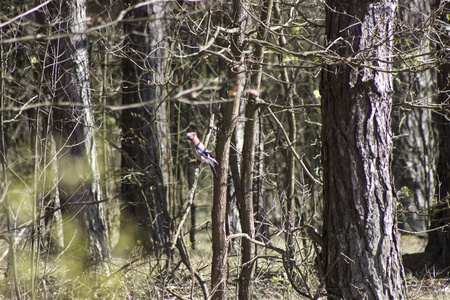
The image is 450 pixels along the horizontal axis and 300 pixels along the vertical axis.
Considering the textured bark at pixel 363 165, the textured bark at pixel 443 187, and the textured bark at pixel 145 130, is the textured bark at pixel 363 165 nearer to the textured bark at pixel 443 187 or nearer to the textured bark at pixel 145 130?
the textured bark at pixel 443 187

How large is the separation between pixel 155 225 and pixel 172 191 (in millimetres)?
715

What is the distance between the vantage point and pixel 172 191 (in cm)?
872

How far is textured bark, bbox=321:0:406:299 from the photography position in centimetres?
441

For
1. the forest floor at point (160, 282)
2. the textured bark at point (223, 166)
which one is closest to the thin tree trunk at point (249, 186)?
the forest floor at point (160, 282)

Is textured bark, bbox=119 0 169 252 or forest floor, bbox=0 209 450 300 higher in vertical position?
textured bark, bbox=119 0 169 252

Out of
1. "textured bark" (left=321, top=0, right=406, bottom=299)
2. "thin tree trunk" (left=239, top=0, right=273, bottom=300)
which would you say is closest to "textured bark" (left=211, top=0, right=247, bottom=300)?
"thin tree trunk" (left=239, top=0, right=273, bottom=300)

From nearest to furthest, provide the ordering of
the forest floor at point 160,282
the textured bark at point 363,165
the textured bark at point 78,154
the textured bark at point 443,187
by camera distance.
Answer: the textured bark at point 363,165 → the forest floor at point 160,282 → the textured bark at point 78,154 → the textured bark at point 443,187

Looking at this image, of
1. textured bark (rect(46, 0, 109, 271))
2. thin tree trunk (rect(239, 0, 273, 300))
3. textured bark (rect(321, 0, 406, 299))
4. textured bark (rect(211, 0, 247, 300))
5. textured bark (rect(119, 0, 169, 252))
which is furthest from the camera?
textured bark (rect(119, 0, 169, 252))

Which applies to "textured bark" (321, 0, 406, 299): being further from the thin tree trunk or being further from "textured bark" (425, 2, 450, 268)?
"textured bark" (425, 2, 450, 268)

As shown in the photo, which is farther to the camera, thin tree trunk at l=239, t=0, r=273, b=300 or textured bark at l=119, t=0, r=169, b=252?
textured bark at l=119, t=0, r=169, b=252

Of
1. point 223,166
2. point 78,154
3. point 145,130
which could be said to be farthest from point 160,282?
point 145,130

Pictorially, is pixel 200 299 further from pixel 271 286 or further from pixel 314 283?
pixel 314 283

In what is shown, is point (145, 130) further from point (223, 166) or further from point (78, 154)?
point (223, 166)

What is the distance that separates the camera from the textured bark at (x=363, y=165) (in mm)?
4414
